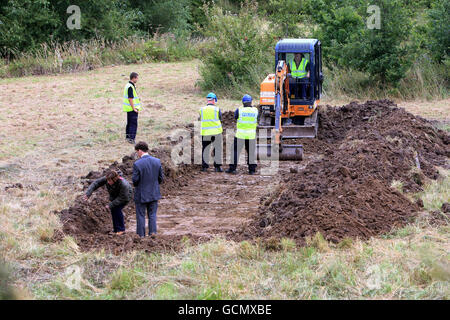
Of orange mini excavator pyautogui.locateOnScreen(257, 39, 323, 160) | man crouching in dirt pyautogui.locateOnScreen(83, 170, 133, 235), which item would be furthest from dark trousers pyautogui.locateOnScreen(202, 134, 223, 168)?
man crouching in dirt pyautogui.locateOnScreen(83, 170, 133, 235)

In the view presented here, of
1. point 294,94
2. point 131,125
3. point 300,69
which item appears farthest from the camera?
point 294,94

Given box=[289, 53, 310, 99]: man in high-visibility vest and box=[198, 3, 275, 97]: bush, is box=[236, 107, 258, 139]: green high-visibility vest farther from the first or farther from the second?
box=[198, 3, 275, 97]: bush

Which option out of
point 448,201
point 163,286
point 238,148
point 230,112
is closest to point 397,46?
point 230,112

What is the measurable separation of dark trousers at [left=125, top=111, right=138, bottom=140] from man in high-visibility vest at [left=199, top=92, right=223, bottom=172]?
2.18m

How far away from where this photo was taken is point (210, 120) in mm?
14773

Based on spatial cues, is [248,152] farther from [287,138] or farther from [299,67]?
[299,67]

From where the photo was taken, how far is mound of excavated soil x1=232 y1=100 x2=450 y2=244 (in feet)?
29.0

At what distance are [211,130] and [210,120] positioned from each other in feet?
0.79

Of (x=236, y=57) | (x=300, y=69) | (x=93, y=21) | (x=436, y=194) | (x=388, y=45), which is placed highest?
(x=93, y=21)

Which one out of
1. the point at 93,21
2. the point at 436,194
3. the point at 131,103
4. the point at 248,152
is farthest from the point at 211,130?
the point at 93,21

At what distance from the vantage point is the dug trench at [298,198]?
8.88 m

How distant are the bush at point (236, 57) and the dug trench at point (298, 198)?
8.54 m

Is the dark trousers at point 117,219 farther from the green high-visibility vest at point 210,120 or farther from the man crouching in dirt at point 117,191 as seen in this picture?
the green high-visibility vest at point 210,120

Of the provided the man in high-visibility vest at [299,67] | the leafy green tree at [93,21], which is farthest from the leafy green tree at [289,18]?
the man in high-visibility vest at [299,67]
